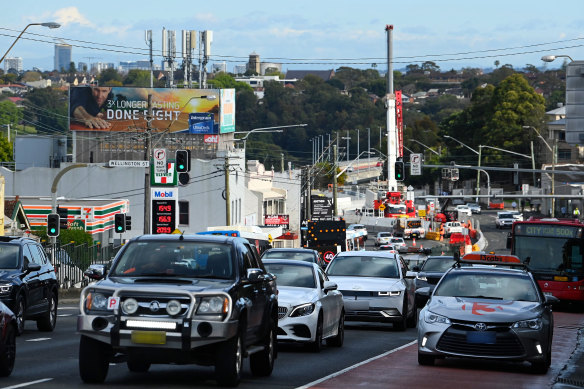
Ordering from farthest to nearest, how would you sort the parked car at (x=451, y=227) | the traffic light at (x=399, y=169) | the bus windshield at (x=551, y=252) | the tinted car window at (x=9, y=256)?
the parked car at (x=451, y=227) → the traffic light at (x=399, y=169) → the bus windshield at (x=551, y=252) → the tinted car window at (x=9, y=256)

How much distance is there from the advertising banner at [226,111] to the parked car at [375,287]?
2693 inches

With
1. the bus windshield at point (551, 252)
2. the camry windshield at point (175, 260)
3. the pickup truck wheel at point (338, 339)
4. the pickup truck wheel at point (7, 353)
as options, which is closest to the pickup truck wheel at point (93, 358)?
the camry windshield at point (175, 260)

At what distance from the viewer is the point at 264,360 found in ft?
48.9

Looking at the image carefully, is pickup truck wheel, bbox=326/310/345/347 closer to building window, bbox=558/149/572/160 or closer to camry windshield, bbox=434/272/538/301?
camry windshield, bbox=434/272/538/301

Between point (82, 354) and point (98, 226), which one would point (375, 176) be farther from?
point (82, 354)

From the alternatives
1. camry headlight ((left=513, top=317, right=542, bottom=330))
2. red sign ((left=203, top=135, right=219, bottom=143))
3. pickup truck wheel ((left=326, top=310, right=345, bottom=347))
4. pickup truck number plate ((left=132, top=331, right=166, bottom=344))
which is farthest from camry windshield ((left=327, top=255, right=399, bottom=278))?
red sign ((left=203, top=135, right=219, bottom=143))

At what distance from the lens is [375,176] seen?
189 metres

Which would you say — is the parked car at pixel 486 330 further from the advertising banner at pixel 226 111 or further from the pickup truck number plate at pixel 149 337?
the advertising banner at pixel 226 111

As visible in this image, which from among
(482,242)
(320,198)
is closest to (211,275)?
(320,198)

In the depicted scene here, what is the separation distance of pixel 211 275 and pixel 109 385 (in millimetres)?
1705

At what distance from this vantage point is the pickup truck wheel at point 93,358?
1301 cm

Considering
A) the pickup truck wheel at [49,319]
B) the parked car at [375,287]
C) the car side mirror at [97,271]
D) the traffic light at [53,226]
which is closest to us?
the car side mirror at [97,271]

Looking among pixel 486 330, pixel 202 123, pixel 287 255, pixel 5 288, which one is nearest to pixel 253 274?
pixel 486 330

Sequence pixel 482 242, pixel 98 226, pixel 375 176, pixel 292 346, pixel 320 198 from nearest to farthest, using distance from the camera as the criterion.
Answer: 1. pixel 292 346
2. pixel 98 226
3. pixel 320 198
4. pixel 482 242
5. pixel 375 176
